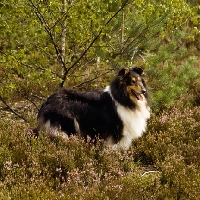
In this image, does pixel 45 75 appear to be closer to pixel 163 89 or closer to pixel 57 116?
pixel 57 116

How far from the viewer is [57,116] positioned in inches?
248

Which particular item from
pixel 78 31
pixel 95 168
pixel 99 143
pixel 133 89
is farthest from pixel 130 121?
pixel 78 31

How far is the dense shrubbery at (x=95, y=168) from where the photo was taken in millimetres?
4465

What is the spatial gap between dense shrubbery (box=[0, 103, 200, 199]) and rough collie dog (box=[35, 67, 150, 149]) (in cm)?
37

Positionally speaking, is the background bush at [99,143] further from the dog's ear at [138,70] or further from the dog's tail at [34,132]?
the dog's ear at [138,70]

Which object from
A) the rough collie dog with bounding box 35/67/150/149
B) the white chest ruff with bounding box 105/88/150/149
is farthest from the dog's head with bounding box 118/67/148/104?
the white chest ruff with bounding box 105/88/150/149

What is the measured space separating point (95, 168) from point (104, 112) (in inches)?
56.5

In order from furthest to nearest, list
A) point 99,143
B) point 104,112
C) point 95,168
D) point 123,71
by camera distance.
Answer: point 104,112 < point 123,71 < point 99,143 < point 95,168

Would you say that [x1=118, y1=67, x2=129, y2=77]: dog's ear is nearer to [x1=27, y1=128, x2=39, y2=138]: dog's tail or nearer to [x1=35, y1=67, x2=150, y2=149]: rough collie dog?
[x1=35, y1=67, x2=150, y2=149]: rough collie dog

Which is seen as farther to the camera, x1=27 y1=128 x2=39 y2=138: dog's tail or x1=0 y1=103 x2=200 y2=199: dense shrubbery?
x1=27 y1=128 x2=39 y2=138: dog's tail

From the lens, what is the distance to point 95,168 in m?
5.26

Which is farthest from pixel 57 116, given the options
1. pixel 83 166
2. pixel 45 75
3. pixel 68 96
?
pixel 83 166

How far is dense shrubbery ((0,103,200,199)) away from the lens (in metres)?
4.46

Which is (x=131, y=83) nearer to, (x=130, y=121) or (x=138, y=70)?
(x=138, y=70)
